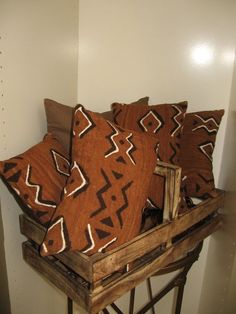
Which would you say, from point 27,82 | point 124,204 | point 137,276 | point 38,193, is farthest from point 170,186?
point 27,82

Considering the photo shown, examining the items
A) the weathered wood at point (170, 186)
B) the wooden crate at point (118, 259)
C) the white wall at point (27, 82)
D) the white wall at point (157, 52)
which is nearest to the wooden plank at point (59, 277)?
the wooden crate at point (118, 259)

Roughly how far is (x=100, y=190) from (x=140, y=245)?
205 millimetres

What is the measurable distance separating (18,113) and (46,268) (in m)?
0.50

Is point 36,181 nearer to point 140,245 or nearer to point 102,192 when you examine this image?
point 102,192

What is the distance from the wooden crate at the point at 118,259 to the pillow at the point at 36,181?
82mm

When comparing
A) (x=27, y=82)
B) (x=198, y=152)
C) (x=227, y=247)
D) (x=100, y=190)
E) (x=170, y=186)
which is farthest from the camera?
(x=227, y=247)

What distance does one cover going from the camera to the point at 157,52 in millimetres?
1180

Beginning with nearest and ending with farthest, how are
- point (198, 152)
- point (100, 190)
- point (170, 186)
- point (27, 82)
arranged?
point (100, 190) → point (170, 186) → point (27, 82) → point (198, 152)

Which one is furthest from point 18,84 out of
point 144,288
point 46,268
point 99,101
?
point 144,288

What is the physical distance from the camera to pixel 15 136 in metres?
0.85

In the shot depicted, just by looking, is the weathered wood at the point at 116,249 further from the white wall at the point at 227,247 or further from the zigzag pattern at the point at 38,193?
the white wall at the point at 227,247

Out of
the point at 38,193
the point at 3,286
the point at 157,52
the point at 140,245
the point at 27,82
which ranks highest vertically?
the point at 157,52

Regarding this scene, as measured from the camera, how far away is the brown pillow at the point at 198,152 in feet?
3.27

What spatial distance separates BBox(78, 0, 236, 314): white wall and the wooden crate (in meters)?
0.54
